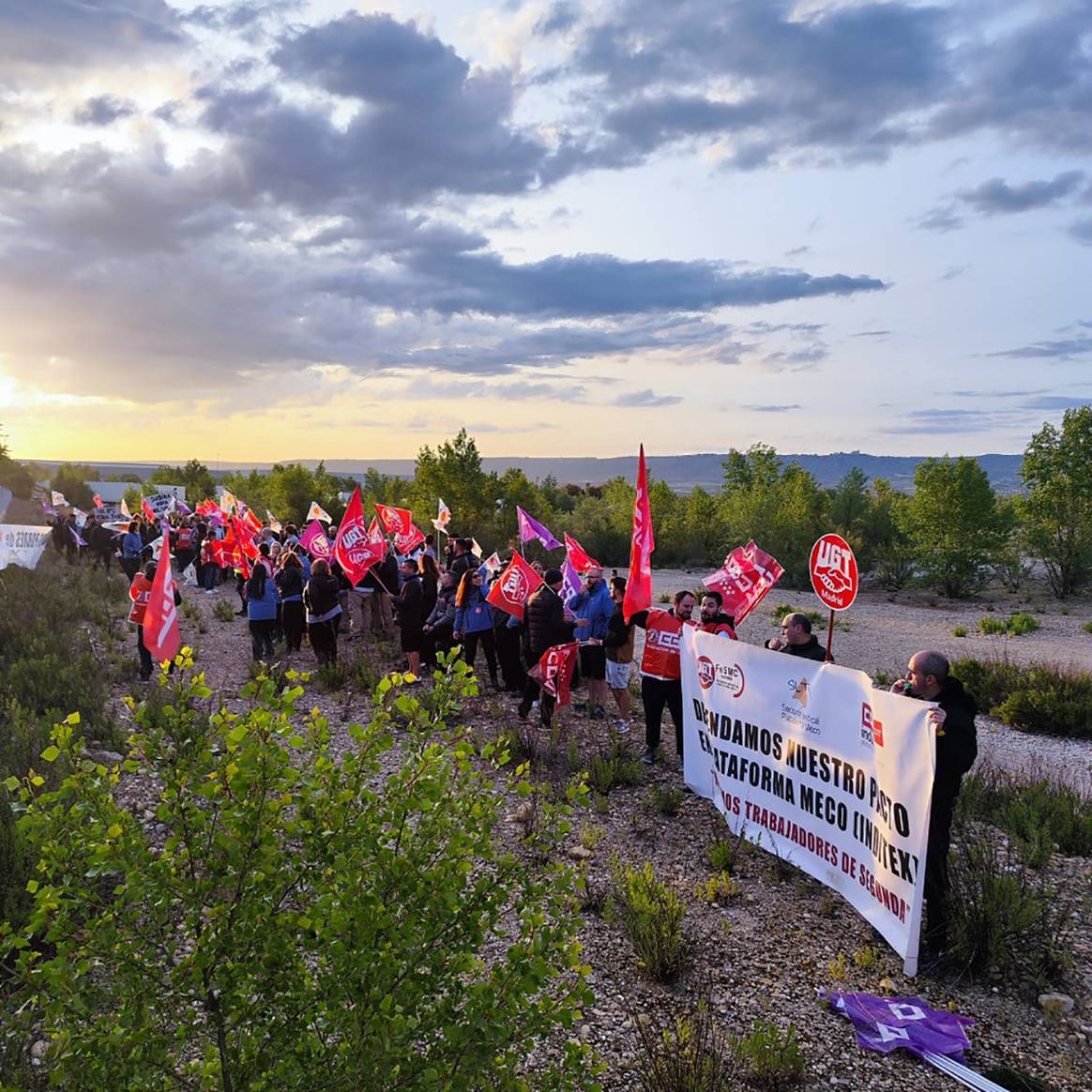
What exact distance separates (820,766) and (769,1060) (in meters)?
2.44

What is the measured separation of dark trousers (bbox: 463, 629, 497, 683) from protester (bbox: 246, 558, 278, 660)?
338 centimetres

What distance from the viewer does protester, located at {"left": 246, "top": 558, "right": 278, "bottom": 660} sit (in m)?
13.2

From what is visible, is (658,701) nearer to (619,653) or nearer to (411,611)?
(619,653)

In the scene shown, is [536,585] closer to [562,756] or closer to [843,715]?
[562,756]

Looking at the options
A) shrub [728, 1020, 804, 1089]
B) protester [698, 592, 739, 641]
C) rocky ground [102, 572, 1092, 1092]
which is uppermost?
protester [698, 592, 739, 641]

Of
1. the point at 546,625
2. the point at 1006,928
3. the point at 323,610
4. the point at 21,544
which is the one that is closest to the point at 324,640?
the point at 323,610

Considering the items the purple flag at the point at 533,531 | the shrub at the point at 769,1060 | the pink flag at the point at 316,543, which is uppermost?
the purple flag at the point at 533,531

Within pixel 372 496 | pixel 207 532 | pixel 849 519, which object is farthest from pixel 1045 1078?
pixel 372 496

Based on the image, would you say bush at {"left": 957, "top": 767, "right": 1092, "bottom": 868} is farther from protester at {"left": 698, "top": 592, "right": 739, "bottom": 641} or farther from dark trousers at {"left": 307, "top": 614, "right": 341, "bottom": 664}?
dark trousers at {"left": 307, "top": 614, "right": 341, "bottom": 664}

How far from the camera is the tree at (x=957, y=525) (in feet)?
99.1

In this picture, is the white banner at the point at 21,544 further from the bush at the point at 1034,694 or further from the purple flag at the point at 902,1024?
the bush at the point at 1034,694

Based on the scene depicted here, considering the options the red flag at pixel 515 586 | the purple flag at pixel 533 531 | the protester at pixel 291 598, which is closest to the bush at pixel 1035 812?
the red flag at pixel 515 586

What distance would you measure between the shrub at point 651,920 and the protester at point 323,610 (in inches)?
320

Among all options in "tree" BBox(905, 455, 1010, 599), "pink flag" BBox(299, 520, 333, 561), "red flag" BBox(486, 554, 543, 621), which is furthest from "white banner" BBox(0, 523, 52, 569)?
"tree" BBox(905, 455, 1010, 599)
